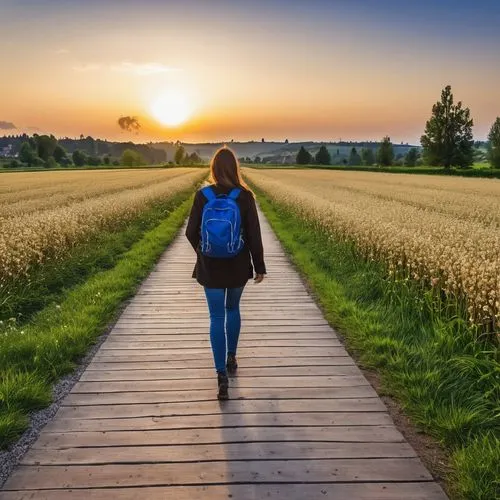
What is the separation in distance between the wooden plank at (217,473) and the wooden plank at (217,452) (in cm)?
7

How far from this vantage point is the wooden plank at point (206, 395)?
469 centimetres

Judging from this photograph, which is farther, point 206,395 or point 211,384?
point 211,384

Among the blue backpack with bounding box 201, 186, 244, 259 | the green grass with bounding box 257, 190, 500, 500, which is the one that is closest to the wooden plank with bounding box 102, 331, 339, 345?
the green grass with bounding box 257, 190, 500, 500

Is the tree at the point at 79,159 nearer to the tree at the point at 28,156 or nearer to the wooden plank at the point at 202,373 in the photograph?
the tree at the point at 28,156

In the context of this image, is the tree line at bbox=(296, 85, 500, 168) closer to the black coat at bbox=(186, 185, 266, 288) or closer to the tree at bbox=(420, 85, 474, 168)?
the tree at bbox=(420, 85, 474, 168)

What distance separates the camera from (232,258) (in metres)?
4.66

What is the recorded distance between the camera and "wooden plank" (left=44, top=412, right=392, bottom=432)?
4176 millimetres

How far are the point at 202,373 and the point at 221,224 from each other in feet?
6.21

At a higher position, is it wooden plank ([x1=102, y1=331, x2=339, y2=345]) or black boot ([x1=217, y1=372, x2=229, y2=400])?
black boot ([x1=217, y1=372, x2=229, y2=400])

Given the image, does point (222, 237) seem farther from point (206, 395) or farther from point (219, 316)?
point (206, 395)

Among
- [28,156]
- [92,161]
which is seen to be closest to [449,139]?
[28,156]

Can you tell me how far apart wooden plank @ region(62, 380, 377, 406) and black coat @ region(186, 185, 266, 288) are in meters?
1.11

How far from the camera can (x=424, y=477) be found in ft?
11.5

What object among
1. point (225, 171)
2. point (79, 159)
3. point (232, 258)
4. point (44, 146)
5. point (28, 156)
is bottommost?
point (232, 258)
